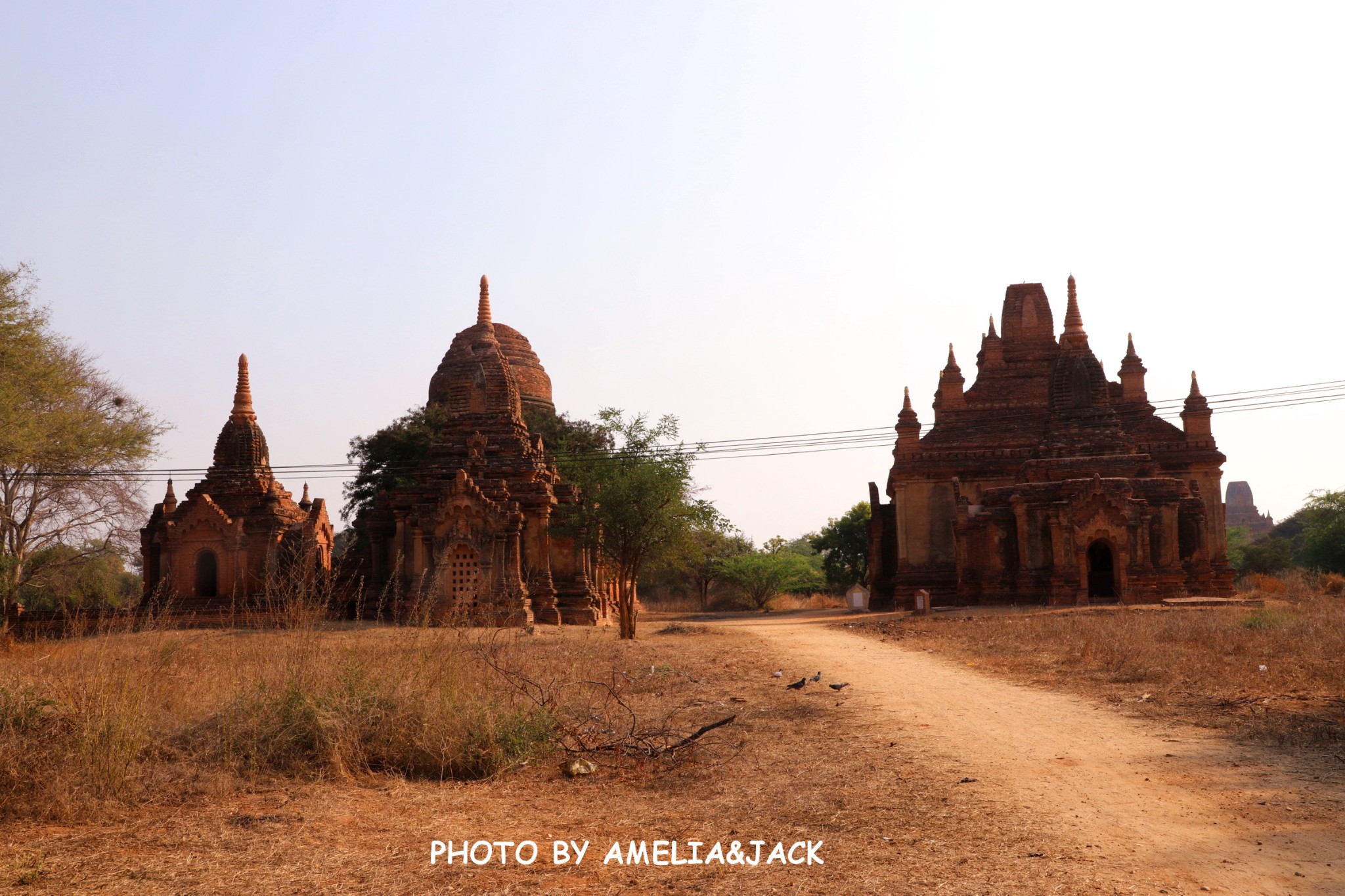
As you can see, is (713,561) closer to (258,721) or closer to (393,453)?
(393,453)

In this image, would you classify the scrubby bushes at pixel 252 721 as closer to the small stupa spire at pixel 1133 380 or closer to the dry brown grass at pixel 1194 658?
the dry brown grass at pixel 1194 658

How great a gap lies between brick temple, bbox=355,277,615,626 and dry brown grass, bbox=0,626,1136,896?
14.6 meters

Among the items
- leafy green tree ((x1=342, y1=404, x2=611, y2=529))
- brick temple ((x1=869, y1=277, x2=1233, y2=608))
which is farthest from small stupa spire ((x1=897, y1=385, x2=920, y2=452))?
leafy green tree ((x1=342, y1=404, x2=611, y2=529))

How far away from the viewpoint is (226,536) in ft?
90.3

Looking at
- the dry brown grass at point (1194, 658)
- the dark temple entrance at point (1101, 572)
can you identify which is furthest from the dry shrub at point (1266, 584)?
the dry brown grass at point (1194, 658)

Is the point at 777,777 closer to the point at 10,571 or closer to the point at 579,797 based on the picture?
the point at 579,797

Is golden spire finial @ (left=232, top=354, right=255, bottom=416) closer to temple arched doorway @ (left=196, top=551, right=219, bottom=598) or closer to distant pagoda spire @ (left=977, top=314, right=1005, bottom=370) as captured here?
temple arched doorway @ (left=196, top=551, right=219, bottom=598)

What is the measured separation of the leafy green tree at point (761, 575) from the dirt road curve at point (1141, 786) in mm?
34050

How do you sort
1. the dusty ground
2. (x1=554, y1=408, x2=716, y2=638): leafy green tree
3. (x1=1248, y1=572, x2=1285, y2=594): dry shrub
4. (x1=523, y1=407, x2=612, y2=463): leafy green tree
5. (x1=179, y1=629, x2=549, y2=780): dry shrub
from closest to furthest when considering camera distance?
the dusty ground, (x1=179, y1=629, x2=549, y2=780): dry shrub, (x1=554, y1=408, x2=716, y2=638): leafy green tree, (x1=1248, y1=572, x2=1285, y2=594): dry shrub, (x1=523, y1=407, x2=612, y2=463): leafy green tree

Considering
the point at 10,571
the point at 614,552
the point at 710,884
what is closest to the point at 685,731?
the point at 710,884

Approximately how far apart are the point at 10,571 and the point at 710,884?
23.1 m

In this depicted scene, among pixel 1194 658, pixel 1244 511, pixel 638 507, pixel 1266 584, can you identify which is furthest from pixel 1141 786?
pixel 1244 511

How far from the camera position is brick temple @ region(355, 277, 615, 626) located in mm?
25203

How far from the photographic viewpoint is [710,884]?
16.5ft
